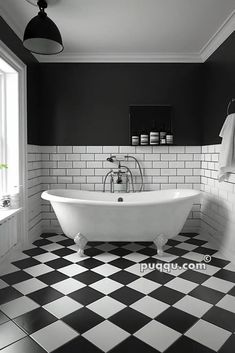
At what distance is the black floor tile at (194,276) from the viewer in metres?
2.63

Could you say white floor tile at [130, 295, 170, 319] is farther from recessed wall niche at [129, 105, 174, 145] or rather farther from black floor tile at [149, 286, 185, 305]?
recessed wall niche at [129, 105, 174, 145]

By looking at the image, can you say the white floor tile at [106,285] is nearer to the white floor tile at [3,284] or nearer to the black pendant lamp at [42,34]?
the white floor tile at [3,284]

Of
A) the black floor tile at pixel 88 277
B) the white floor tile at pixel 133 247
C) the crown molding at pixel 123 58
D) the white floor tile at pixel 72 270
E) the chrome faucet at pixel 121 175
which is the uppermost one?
the crown molding at pixel 123 58

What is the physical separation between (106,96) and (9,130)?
157cm

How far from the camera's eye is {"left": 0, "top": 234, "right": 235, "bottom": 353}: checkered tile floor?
175 cm

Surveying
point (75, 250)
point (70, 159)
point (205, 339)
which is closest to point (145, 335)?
→ point (205, 339)

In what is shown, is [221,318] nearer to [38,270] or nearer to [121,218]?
[121,218]

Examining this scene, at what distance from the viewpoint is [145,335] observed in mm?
1811

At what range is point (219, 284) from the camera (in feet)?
8.38

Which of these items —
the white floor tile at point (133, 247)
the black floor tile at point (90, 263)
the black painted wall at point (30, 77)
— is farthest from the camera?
the white floor tile at point (133, 247)

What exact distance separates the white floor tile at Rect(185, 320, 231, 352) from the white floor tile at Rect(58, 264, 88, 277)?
1.31 metres

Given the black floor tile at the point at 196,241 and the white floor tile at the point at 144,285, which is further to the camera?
the black floor tile at the point at 196,241

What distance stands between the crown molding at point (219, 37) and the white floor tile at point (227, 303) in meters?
2.86

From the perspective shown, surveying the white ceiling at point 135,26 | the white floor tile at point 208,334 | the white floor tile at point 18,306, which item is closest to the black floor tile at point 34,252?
the white floor tile at point 18,306
